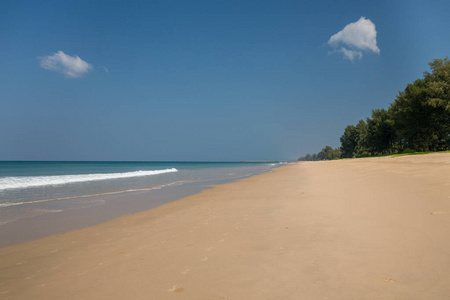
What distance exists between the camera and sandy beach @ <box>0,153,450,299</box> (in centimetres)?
294

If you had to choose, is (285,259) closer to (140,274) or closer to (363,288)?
(363,288)

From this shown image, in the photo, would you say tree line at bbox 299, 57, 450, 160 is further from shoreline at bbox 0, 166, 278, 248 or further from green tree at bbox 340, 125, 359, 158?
shoreline at bbox 0, 166, 278, 248

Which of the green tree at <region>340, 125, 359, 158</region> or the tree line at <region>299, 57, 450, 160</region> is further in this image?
the green tree at <region>340, 125, 359, 158</region>

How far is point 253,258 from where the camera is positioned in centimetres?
387

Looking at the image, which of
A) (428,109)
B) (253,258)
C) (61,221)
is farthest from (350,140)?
(253,258)

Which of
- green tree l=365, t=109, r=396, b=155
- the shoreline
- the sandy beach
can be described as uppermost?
green tree l=365, t=109, r=396, b=155

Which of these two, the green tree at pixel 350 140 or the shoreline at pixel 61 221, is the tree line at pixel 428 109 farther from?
the shoreline at pixel 61 221

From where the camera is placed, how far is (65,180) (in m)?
23.2

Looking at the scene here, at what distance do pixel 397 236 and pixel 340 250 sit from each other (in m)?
1.34

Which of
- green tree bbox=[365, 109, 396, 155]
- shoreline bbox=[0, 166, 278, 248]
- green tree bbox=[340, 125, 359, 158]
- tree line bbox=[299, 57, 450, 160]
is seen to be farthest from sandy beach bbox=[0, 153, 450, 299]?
green tree bbox=[340, 125, 359, 158]

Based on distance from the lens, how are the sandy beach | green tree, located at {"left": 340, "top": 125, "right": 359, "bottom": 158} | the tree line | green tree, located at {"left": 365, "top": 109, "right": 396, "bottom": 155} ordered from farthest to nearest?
green tree, located at {"left": 340, "top": 125, "right": 359, "bottom": 158} → green tree, located at {"left": 365, "top": 109, "right": 396, "bottom": 155} → the tree line → the sandy beach

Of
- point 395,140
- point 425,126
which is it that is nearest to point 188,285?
point 425,126

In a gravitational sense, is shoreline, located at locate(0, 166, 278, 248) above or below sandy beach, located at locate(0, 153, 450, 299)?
below

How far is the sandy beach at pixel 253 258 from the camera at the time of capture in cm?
294
